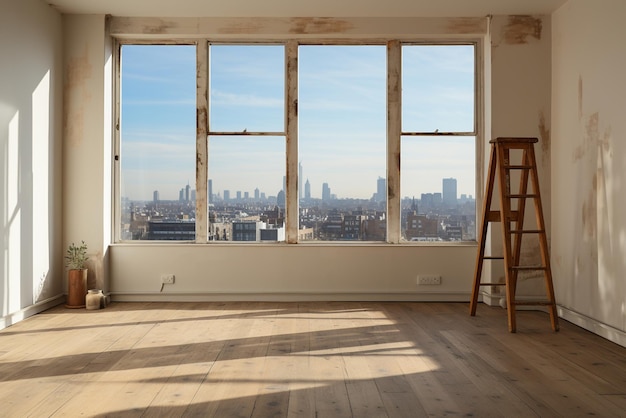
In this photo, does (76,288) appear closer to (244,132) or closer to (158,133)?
(158,133)

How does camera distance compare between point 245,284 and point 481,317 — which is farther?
point 245,284

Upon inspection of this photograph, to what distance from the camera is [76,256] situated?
609 cm

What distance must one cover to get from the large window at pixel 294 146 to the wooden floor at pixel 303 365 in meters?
1.14

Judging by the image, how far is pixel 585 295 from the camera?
17.0 ft

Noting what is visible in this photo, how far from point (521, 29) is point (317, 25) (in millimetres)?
2064

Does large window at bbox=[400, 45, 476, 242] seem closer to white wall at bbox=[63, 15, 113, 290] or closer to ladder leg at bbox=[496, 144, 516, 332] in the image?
ladder leg at bbox=[496, 144, 516, 332]

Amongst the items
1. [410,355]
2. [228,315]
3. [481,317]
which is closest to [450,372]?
[410,355]

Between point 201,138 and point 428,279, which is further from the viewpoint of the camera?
point 201,138

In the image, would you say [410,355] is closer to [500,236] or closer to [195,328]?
[195,328]

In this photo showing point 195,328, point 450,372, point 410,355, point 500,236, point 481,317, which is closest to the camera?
point 450,372

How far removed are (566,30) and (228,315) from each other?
13.5 feet

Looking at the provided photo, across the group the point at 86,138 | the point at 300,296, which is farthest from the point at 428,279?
the point at 86,138

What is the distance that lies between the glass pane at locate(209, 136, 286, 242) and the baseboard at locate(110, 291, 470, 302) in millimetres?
612

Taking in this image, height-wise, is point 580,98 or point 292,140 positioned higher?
point 580,98
